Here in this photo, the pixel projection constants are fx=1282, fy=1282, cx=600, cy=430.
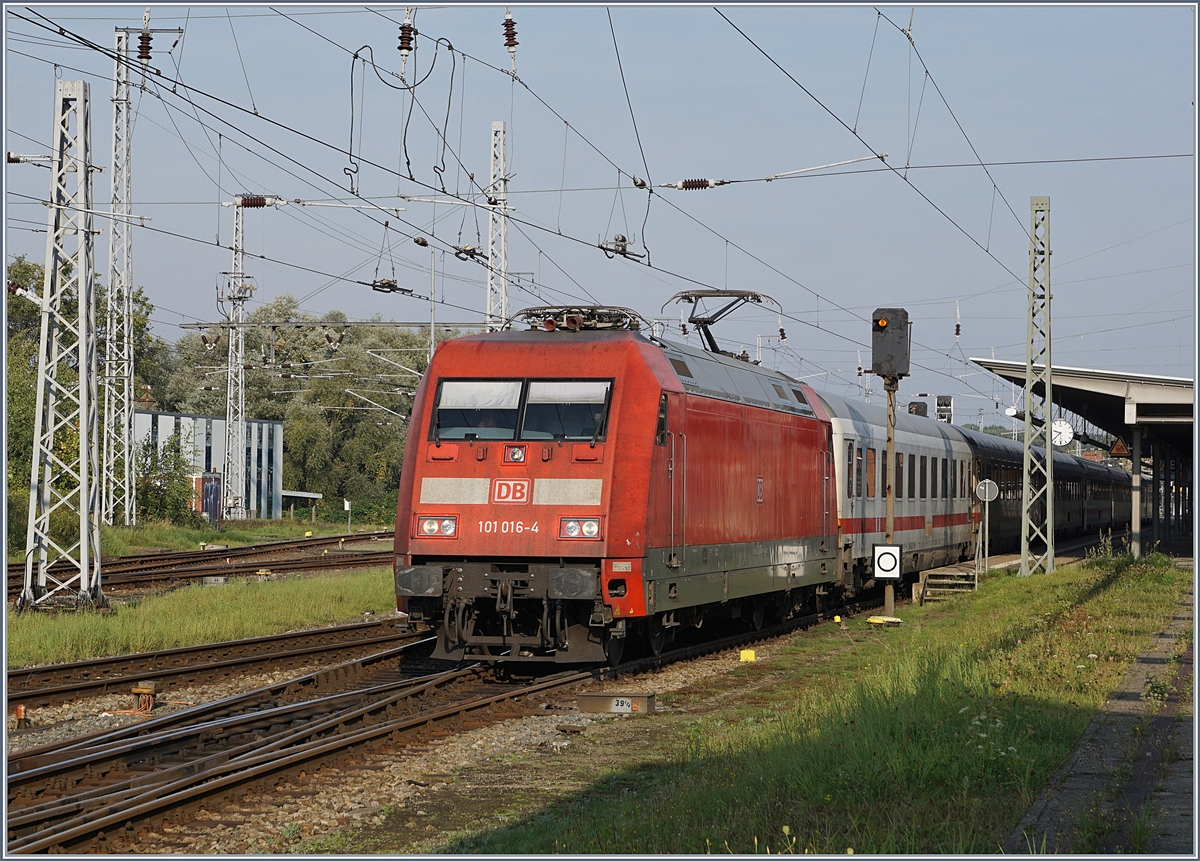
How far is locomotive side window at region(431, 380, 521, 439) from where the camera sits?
45.1 ft

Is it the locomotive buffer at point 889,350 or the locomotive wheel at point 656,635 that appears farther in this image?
the locomotive buffer at point 889,350

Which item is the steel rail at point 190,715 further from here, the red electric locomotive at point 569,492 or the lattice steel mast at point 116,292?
the lattice steel mast at point 116,292

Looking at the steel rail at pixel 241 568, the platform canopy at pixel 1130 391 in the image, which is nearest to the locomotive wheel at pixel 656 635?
the steel rail at pixel 241 568

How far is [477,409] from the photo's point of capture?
1388 centimetres

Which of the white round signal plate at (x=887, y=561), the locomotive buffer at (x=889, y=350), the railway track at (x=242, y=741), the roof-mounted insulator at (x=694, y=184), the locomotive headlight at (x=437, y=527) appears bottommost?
the railway track at (x=242, y=741)

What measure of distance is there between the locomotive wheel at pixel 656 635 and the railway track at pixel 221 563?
12.6 meters

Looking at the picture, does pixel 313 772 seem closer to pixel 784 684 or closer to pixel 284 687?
pixel 284 687

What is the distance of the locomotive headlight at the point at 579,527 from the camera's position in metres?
13.1

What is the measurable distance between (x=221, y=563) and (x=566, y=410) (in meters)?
19.9

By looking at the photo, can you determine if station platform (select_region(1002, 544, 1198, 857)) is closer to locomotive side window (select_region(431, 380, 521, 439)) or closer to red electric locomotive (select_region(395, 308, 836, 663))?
red electric locomotive (select_region(395, 308, 836, 663))

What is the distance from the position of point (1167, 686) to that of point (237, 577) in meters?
20.0

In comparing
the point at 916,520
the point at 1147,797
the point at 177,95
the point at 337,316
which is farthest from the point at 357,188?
the point at 337,316

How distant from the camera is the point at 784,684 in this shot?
14.3 meters

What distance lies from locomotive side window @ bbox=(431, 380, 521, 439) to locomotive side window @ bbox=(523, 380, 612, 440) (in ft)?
0.64
